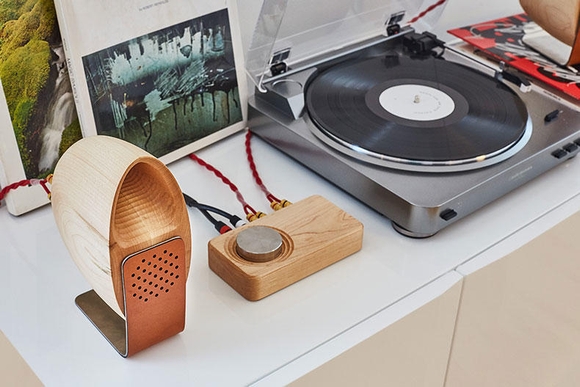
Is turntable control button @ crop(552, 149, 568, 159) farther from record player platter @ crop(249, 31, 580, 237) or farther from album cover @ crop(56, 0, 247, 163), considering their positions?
album cover @ crop(56, 0, 247, 163)

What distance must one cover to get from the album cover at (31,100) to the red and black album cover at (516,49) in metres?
0.78

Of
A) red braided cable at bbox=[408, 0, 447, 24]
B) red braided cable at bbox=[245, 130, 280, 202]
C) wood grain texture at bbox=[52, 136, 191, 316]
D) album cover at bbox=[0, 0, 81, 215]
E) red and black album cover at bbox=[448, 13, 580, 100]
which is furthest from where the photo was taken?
red braided cable at bbox=[408, 0, 447, 24]

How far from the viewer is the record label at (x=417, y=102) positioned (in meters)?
1.16

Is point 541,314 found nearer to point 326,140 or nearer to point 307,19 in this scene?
point 326,140

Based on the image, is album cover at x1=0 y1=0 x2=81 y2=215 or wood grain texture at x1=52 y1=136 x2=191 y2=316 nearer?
wood grain texture at x1=52 y1=136 x2=191 y2=316

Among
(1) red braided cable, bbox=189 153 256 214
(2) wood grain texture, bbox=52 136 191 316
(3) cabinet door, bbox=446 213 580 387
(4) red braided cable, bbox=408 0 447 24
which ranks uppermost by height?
(2) wood grain texture, bbox=52 136 191 316

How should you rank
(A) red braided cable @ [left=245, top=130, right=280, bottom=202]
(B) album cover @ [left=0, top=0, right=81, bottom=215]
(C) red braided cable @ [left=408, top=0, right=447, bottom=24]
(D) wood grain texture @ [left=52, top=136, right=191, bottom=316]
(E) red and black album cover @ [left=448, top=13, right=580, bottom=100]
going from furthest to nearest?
(C) red braided cable @ [left=408, top=0, right=447, bottom=24], (E) red and black album cover @ [left=448, top=13, right=580, bottom=100], (A) red braided cable @ [left=245, top=130, right=280, bottom=202], (B) album cover @ [left=0, top=0, right=81, bottom=215], (D) wood grain texture @ [left=52, top=136, right=191, bottom=316]

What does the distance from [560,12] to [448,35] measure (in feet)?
0.94

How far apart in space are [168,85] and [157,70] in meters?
0.03

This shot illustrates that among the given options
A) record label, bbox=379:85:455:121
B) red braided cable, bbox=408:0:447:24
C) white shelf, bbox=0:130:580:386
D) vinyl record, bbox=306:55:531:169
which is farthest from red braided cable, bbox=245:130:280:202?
red braided cable, bbox=408:0:447:24

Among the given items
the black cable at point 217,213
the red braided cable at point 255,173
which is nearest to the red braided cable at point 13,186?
the black cable at point 217,213

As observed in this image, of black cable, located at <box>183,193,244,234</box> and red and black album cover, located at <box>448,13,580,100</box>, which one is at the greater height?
red and black album cover, located at <box>448,13,580,100</box>

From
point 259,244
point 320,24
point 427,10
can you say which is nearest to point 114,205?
point 259,244

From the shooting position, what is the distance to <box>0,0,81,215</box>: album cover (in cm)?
99
